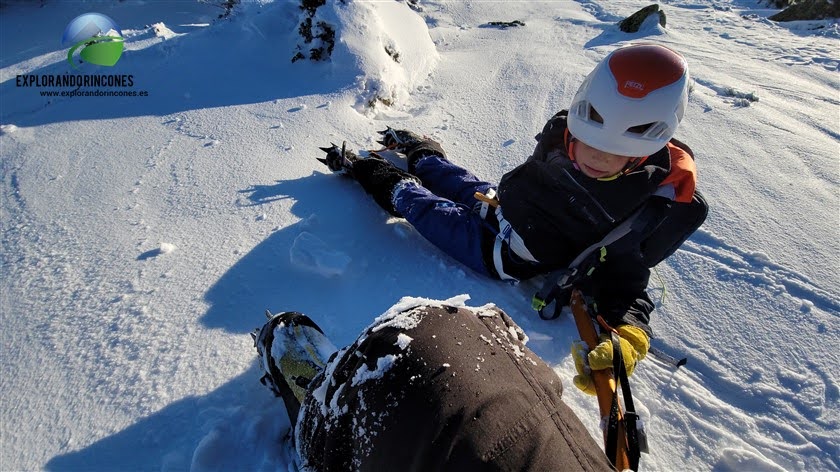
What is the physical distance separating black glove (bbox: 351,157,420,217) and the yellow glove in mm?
1259

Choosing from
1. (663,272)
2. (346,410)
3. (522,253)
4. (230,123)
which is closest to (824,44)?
(663,272)

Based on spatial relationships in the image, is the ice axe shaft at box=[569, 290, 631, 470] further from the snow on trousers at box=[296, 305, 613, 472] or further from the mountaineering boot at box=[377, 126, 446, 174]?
the mountaineering boot at box=[377, 126, 446, 174]

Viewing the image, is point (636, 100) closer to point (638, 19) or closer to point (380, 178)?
point (380, 178)

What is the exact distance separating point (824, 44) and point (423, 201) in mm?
5627

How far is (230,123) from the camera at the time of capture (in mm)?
3332

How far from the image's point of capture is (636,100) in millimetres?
1674

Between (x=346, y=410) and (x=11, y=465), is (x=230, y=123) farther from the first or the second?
(x=346, y=410)

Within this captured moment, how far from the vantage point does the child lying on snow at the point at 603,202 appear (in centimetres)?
170

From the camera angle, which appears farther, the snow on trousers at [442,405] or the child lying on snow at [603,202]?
the child lying on snow at [603,202]

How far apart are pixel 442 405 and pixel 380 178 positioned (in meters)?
1.91

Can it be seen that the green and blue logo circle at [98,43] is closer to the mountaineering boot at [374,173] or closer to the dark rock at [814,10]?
the mountaineering boot at [374,173]

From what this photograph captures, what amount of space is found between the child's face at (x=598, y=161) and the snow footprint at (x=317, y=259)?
114 cm

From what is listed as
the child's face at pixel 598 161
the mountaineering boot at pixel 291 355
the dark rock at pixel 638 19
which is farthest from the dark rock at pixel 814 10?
the mountaineering boot at pixel 291 355

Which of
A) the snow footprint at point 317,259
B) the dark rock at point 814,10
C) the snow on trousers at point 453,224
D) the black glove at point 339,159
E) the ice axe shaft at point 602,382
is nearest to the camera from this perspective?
the ice axe shaft at point 602,382
